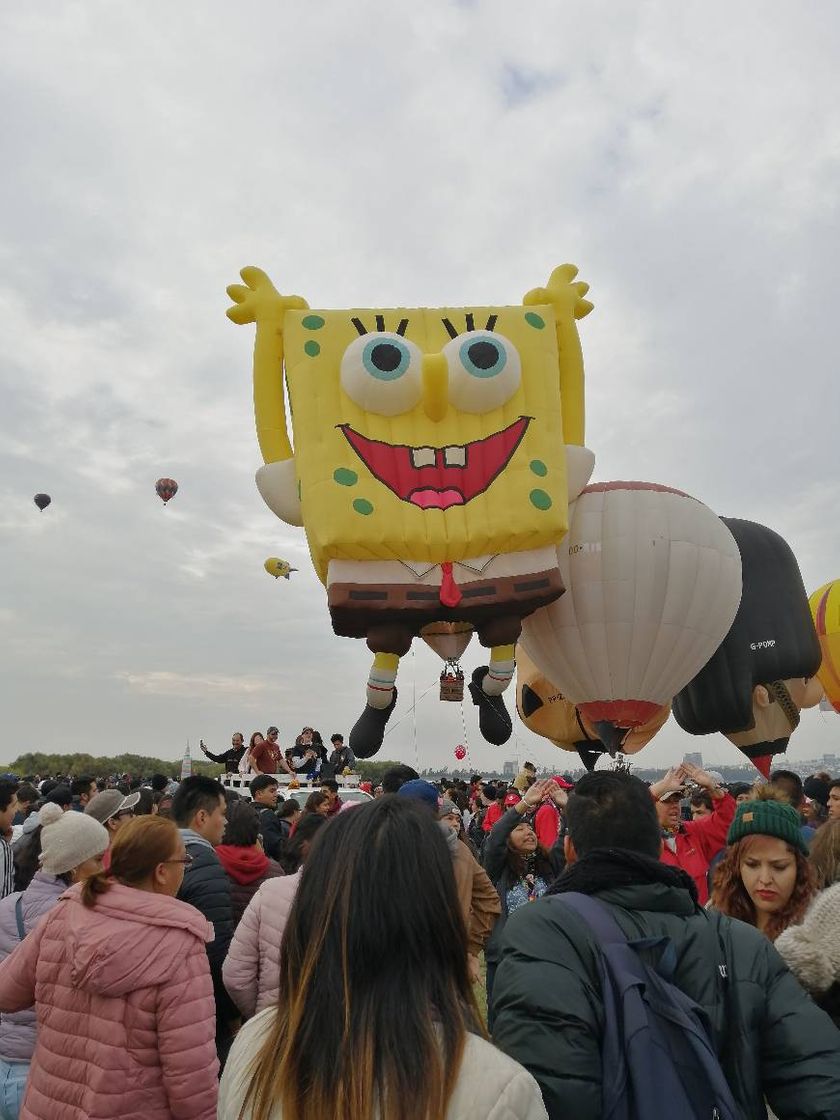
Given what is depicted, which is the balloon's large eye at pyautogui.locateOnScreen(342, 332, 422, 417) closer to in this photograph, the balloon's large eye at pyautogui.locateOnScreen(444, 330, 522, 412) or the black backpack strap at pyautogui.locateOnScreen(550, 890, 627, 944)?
the balloon's large eye at pyautogui.locateOnScreen(444, 330, 522, 412)

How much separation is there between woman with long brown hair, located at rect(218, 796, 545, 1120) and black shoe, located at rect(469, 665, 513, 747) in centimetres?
868

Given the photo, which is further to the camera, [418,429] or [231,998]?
[418,429]

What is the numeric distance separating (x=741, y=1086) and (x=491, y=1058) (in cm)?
72

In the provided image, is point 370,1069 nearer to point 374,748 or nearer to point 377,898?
point 377,898

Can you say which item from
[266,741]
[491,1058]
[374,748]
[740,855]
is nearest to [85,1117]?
[491,1058]

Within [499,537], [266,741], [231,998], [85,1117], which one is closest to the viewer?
[85,1117]

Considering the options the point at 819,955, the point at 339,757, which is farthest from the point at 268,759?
the point at 819,955

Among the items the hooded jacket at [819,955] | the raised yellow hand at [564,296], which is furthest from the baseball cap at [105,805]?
the raised yellow hand at [564,296]

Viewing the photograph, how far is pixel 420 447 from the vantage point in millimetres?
8344

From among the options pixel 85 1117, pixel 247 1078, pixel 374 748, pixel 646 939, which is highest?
pixel 374 748

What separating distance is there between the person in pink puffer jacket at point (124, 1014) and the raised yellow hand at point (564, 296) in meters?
8.01

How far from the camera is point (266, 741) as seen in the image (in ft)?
46.9

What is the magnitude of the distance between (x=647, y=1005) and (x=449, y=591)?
6.51 metres

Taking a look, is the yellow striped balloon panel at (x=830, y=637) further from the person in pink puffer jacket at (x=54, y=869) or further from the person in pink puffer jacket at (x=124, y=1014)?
the person in pink puffer jacket at (x=124, y=1014)
